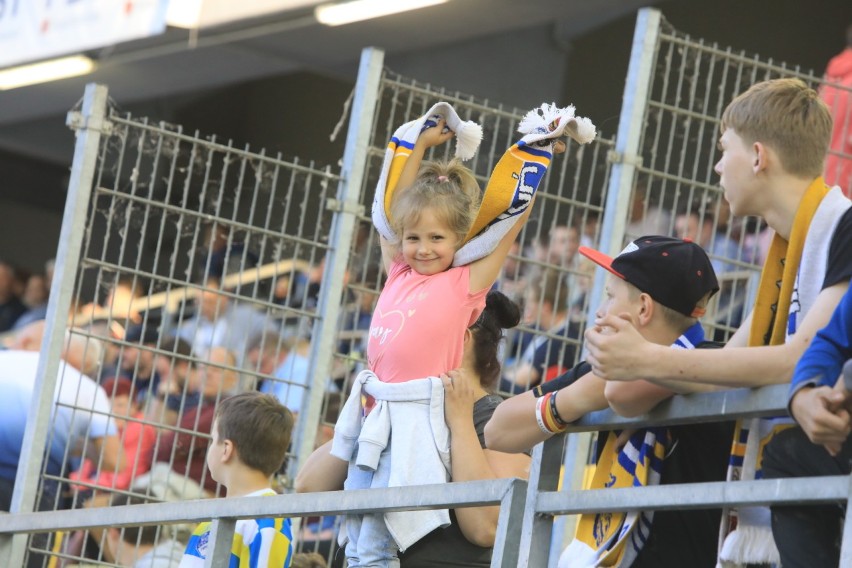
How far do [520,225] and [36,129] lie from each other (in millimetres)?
9210

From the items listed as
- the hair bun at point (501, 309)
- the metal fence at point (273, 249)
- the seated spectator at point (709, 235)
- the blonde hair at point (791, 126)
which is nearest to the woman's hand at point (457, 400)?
the hair bun at point (501, 309)

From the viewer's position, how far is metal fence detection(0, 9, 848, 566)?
5.25 meters

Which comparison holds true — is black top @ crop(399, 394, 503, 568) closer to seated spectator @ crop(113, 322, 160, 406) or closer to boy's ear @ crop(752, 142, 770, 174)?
boy's ear @ crop(752, 142, 770, 174)

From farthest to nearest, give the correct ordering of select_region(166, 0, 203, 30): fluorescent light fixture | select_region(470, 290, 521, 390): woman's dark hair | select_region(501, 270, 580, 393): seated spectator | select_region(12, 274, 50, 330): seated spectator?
select_region(12, 274, 50, 330): seated spectator, select_region(166, 0, 203, 30): fluorescent light fixture, select_region(501, 270, 580, 393): seated spectator, select_region(470, 290, 521, 390): woman's dark hair

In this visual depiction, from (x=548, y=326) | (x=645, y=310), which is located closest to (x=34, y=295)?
(x=548, y=326)

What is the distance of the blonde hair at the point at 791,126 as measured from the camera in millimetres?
2562

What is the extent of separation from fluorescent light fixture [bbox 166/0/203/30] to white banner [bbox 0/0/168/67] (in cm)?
8

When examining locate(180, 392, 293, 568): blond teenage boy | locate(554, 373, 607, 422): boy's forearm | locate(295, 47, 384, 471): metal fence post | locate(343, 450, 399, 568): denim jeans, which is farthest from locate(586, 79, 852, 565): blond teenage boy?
locate(295, 47, 384, 471): metal fence post

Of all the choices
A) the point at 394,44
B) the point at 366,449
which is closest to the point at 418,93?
the point at 366,449

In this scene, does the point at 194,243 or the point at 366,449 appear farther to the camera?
the point at 194,243

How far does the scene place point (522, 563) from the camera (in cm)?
248

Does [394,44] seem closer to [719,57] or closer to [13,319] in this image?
[13,319]

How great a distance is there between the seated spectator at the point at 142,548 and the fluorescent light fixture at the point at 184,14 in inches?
190

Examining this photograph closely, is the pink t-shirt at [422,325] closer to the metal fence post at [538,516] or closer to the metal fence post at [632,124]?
the metal fence post at [538,516]
